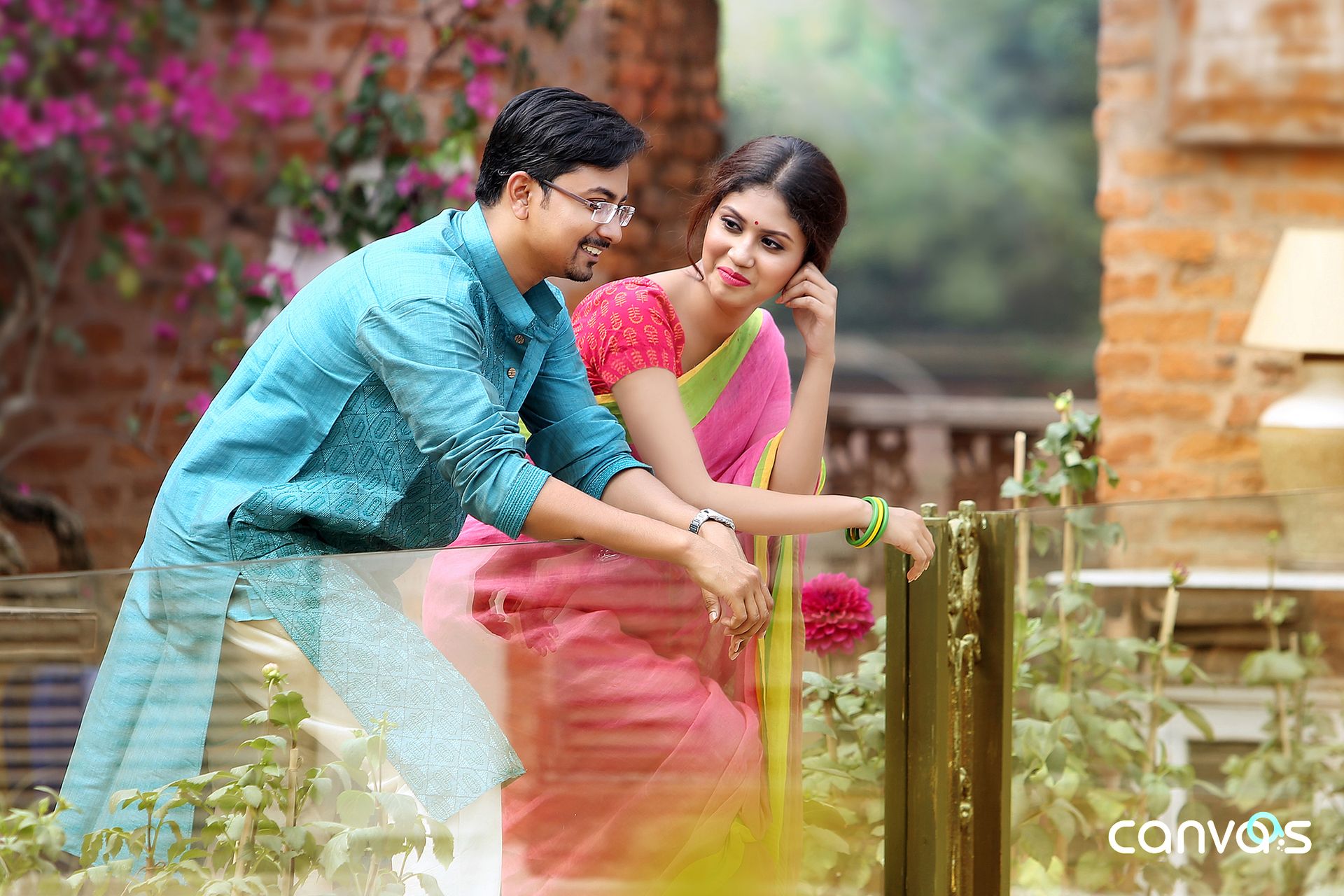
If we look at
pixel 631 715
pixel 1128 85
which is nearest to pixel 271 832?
pixel 631 715

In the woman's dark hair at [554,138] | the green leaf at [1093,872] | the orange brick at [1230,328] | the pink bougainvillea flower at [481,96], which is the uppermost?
the pink bougainvillea flower at [481,96]

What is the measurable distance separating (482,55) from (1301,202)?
1.93 m

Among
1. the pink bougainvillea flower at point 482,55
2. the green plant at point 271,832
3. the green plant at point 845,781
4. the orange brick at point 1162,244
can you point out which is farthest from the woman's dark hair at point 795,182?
the pink bougainvillea flower at point 482,55

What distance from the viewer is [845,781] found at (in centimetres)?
163

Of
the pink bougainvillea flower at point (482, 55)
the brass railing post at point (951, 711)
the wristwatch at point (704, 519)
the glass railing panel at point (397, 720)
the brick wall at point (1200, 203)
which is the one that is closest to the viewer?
the glass railing panel at point (397, 720)

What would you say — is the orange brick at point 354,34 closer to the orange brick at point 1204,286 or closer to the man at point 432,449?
the orange brick at point 1204,286

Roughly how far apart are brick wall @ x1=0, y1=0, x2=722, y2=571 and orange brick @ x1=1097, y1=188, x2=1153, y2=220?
1023 millimetres

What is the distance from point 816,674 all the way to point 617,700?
304mm

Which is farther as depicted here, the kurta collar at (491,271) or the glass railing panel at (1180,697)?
the glass railing panel at (1180,697)

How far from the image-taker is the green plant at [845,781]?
1584 millimetres

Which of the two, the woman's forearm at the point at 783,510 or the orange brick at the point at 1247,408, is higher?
the orange brick at the point at 1247,408

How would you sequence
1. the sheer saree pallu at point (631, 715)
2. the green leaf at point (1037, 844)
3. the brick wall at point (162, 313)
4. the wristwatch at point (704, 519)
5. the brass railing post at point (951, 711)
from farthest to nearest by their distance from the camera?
the brick wall at point (162, 313) < the green leaf at point (1037, 844) < the brass railing post at point (951, 711) < the wristwatch at point (704, 519) < the sheer saree pallu at point (631, 715)

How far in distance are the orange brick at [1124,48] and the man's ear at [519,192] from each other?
2.30 m

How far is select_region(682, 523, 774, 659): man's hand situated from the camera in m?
1.42
